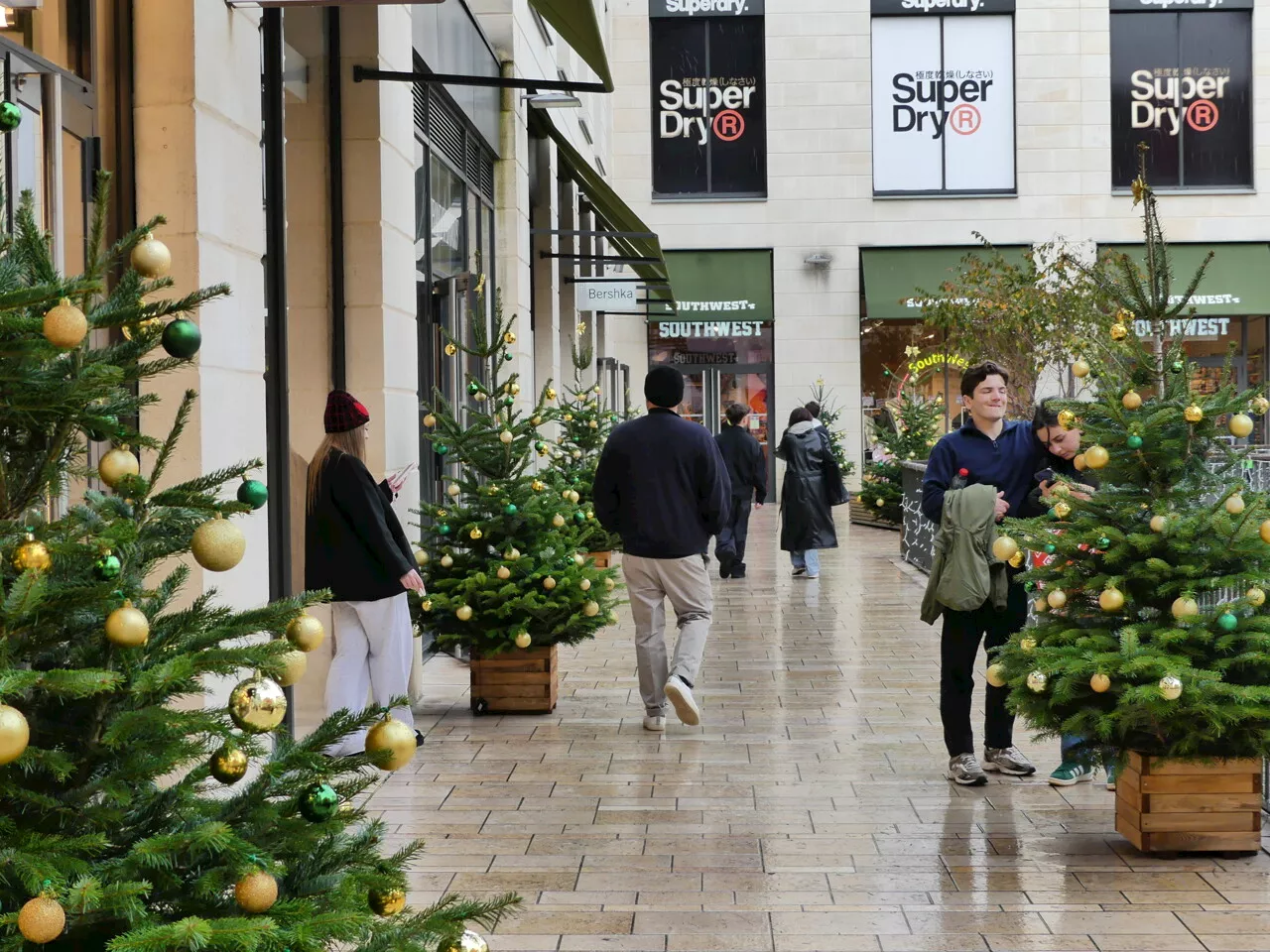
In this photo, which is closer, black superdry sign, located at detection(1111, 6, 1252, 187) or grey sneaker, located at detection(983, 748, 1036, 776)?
grey sneaker, located at detection(983, 748, 1036, 776)

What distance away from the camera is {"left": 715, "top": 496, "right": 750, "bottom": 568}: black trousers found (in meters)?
17.0

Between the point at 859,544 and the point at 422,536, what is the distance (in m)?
12.6

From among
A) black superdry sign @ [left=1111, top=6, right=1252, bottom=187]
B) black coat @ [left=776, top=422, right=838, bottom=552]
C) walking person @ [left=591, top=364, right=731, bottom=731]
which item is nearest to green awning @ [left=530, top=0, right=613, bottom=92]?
walking person @ [left=591, top=364, right=731, bottom=731]

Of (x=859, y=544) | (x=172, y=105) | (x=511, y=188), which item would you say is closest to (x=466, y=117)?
(x=511, y=188)

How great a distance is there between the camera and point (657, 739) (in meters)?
8.18

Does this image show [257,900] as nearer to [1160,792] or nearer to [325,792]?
[325,792]

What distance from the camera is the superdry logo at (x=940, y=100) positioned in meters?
31.2

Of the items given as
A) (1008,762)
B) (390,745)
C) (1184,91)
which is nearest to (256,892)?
(390,745)

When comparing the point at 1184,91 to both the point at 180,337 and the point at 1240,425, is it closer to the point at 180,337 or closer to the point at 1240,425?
the point at 1240,425

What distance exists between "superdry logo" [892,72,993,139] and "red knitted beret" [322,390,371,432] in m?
25.8

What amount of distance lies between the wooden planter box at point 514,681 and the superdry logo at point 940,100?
81.0 ft

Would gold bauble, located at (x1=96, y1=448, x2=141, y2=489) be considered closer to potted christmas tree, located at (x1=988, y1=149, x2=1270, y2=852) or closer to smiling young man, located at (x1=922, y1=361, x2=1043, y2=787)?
potted christmas tree, located at (x1=988, y1=149, x2=1270, y2=852)

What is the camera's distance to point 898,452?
73.8 feet

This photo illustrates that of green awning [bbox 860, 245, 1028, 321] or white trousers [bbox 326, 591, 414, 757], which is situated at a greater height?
green awning [bbox 860, 245, 1028, 321]
